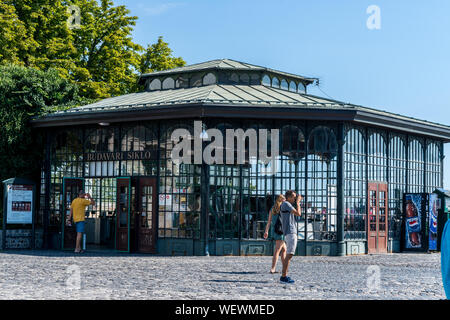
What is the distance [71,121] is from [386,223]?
9.86 metres

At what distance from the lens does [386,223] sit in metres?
20.0

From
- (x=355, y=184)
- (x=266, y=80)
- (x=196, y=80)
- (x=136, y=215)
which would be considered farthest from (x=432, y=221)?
(x=136, y=215)

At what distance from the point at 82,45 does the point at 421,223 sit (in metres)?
18.8

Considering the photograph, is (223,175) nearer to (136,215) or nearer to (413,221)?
(136,215)

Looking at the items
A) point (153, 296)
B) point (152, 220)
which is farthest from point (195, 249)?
point (153, 296)

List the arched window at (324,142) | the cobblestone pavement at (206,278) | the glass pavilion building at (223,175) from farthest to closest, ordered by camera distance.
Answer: the arched window at (324,142)
the glass pavilion building at (223,175)
the cobblestone pavement at (206,278)

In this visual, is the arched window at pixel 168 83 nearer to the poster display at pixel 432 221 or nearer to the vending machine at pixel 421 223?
the vending machine at pixel 421 223

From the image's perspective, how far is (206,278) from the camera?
1184 centimetres

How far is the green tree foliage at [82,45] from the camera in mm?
28578

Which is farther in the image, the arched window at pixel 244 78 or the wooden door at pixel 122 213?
the arched window at pixel 244 78

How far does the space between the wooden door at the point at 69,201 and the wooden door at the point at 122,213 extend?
60.3 inches

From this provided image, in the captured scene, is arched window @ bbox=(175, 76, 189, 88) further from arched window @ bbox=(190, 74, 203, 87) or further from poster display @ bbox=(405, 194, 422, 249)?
poster display @ bbox=(405, 194, 422, 249)

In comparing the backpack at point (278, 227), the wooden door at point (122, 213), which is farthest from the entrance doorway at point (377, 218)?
the backpack at point (278, 227)

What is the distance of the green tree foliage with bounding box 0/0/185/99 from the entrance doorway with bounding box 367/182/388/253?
48.6 ft
